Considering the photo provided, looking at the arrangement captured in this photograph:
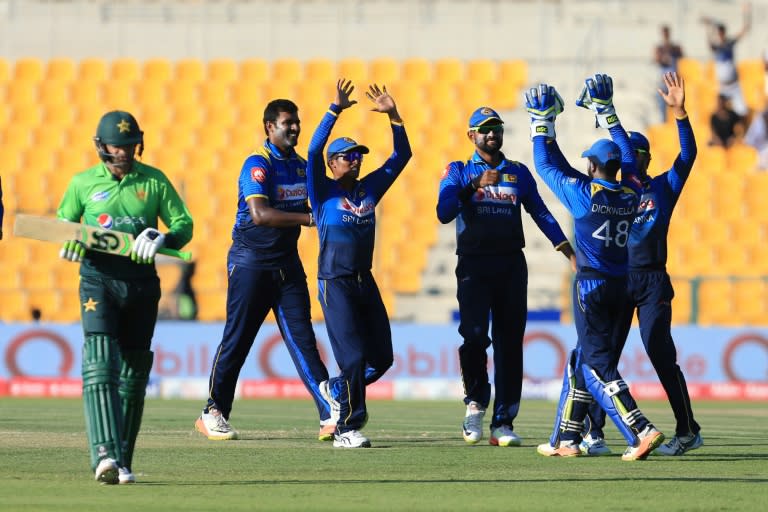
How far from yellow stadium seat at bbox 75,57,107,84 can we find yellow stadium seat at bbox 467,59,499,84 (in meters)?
7.03

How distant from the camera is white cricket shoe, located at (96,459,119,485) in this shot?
8.69 m

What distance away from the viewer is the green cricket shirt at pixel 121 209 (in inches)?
351

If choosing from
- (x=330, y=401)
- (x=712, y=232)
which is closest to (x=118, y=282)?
(x=330, y=401)

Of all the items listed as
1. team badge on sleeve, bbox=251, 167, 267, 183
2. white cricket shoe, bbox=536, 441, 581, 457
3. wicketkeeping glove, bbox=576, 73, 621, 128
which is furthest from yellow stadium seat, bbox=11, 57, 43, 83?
white cricket shoe, bbox=536, 441, 581, 457

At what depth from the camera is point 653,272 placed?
11.1m

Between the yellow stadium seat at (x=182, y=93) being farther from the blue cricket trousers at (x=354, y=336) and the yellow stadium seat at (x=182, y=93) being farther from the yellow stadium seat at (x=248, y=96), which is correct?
the blue cricket trousers at (x=354, y=336)

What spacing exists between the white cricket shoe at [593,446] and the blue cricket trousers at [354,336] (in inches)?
61.0

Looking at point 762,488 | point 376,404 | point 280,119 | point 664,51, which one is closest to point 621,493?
point 762,488

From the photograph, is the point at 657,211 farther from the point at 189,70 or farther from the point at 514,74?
the point at 189,70

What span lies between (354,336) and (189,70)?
64.0ft

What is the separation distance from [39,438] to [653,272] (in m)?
4.75

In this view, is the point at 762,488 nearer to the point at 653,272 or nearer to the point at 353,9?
the point at 653,272

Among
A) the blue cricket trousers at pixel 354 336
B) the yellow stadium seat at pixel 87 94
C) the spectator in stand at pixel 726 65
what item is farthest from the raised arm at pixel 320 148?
the yellow stadium seat at pixel 87 94

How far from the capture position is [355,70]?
29.5 meters
